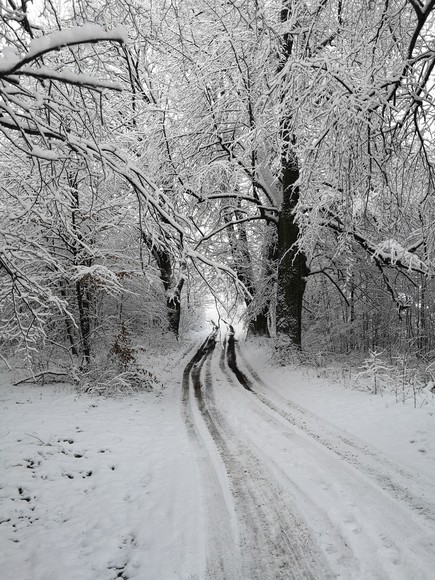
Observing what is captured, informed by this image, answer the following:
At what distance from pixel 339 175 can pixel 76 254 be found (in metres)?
7.37

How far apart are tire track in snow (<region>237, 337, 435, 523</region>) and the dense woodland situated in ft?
8.93

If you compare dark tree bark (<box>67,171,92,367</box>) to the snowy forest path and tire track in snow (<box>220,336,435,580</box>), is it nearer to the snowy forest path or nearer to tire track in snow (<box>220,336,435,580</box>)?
the snowy forest path

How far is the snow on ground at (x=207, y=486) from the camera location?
11.0 ft

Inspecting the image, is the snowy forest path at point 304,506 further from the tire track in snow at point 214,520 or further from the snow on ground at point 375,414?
the snow on ground at point 375,414

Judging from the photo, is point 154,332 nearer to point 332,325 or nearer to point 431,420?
point 332,325

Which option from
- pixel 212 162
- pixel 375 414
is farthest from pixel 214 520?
pixel 212 162

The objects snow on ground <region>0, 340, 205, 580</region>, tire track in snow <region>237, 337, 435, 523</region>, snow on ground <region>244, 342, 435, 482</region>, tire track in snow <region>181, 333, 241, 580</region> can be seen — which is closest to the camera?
tire track in snow <region>181, 333, 241, 580</region>

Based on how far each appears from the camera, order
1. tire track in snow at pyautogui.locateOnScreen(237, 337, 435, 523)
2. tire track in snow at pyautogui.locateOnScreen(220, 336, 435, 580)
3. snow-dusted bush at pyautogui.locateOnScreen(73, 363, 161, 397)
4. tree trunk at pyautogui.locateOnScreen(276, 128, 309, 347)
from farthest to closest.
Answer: tree trunk at pyautogui.locateOnScreen(276, 128, 309, 347)
snow-dusted bush at pyautogui.locateOnScreen(73, 363, 161, 397)
tire track in snow at pyautogui.locateOnScreen(237, 337, 435, 523)
tire track in snow at pyautogui.locateOnScreen(220, 336, 435, 580)

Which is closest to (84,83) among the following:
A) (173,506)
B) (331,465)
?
(173,506)

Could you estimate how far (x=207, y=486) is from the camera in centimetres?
473

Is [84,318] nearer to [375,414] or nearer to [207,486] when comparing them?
[207,486]

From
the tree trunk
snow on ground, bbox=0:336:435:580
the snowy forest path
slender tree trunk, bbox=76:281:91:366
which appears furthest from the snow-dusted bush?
the tree trunk

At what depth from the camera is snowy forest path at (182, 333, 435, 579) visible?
3227 millimetres

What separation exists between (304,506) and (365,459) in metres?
1.47
